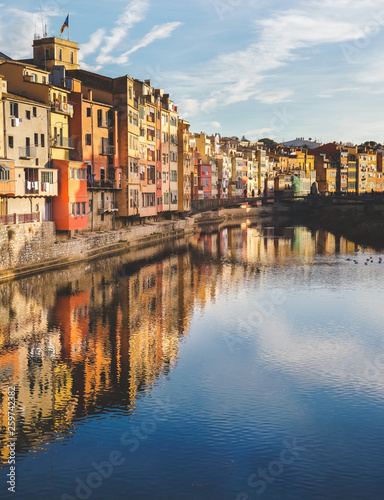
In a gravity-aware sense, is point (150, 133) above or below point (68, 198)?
above

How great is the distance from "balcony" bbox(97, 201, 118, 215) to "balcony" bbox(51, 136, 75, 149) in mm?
7164

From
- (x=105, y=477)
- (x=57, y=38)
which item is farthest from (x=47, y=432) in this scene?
(x=57, y=38)

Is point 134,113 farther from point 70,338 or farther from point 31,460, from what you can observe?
point 31,460

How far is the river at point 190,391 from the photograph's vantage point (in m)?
15.7

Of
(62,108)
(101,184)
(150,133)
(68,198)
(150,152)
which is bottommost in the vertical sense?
(68,198)

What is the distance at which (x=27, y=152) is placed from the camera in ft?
156

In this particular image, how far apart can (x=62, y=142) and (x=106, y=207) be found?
10558 mm

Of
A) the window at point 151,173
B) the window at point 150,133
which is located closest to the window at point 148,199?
the window at point 151,173

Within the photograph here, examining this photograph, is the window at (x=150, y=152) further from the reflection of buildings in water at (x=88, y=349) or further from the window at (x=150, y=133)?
the reflection of buildings in water at (x=88, y=349)

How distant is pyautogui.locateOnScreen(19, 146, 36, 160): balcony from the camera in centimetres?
4678

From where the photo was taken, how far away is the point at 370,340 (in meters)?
28.0

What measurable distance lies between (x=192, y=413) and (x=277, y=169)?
159424 mm

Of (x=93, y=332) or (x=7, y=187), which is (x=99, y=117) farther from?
(x=93, y=332)

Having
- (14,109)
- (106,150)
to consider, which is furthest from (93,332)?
(106,150)
